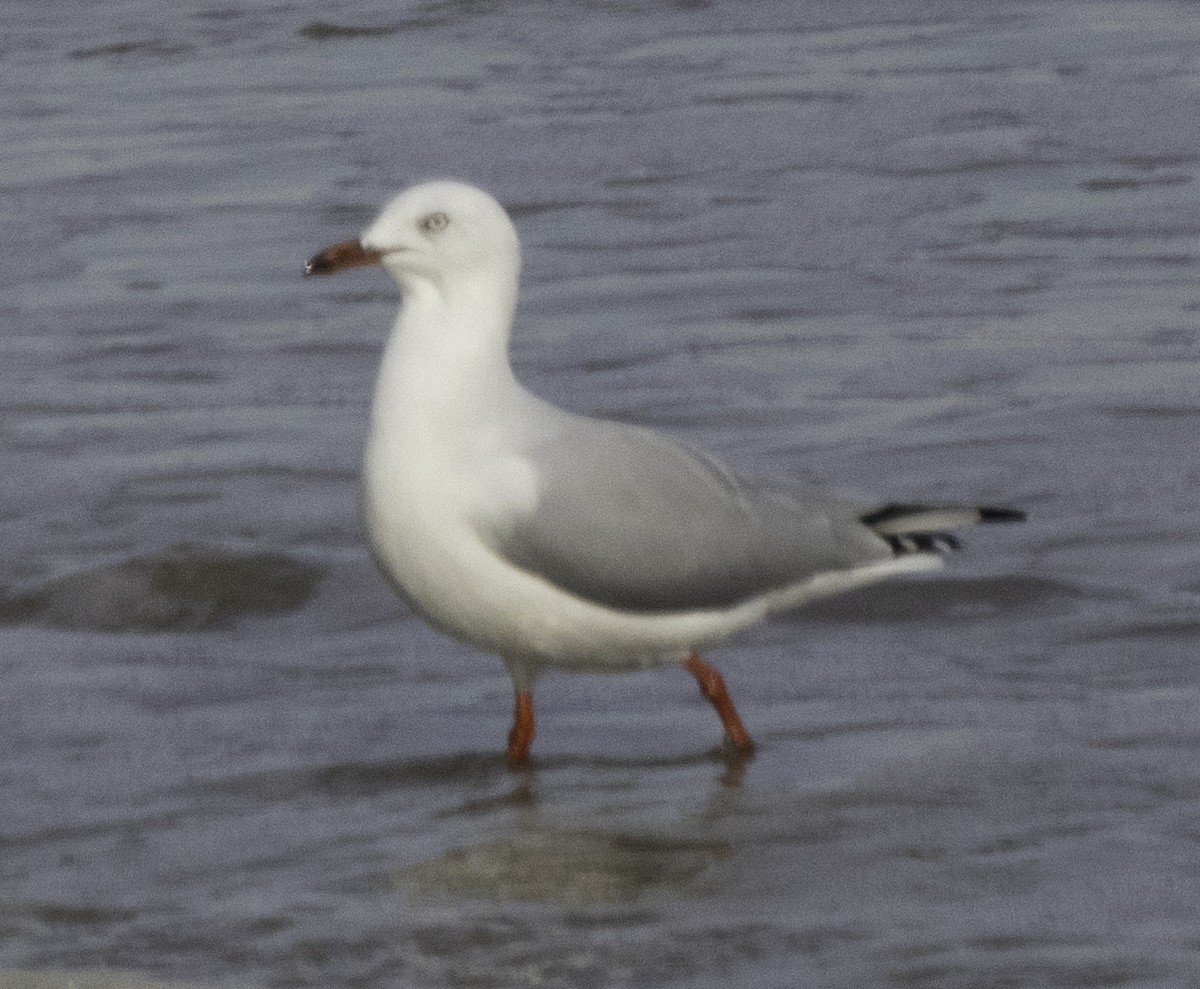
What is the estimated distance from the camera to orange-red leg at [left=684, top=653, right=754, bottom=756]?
21.8 ft

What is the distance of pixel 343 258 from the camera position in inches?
255

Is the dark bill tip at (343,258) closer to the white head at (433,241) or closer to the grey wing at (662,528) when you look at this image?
the white head at (433,241)

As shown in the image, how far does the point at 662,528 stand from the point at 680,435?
3.36 meters

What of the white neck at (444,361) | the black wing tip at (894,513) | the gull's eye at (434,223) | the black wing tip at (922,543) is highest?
the gull's eye at (434,223)

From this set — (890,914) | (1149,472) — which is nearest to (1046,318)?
(1149,472)

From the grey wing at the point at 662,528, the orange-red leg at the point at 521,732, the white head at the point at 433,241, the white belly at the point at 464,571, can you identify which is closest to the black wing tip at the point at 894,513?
the grey wing at the point at 662,528

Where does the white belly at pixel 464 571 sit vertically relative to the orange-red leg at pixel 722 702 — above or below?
above

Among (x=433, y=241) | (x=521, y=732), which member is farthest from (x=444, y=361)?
(x=521, y=732)

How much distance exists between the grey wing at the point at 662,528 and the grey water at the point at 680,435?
1.27ft

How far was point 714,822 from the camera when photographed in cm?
619

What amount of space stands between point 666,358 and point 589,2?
886cm

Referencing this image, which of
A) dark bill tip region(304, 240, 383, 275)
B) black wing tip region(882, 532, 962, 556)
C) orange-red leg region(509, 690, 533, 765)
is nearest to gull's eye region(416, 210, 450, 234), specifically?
dark bill tip region(304, 240, 383, 275)

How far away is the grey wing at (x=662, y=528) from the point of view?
6242 millimetres

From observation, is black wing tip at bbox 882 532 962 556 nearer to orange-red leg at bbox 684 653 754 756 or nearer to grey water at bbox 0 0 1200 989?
grey water at bbox 0 0 1200 989
